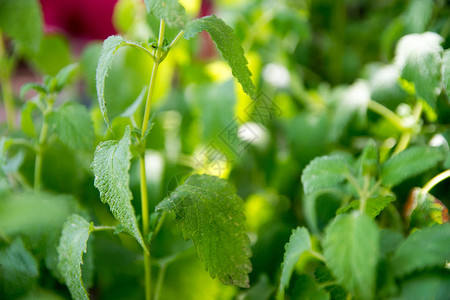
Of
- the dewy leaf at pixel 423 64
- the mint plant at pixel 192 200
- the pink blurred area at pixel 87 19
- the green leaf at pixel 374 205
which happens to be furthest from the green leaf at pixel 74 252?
the pink blurred area at pixel 87 19

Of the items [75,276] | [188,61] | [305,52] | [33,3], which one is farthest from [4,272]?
[305,52]

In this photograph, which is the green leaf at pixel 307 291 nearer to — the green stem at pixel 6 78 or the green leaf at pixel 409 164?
the green leaf at pixel 409 164

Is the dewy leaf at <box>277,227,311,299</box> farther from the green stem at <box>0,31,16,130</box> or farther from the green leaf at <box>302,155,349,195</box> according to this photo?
the green stem at <box>0,31,16,130</box>

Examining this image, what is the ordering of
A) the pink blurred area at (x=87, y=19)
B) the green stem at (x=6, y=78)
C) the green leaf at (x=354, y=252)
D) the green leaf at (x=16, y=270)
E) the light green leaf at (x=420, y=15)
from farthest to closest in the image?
the pink blurred area at (x=87, y=19)
the green stem at (x=6, y=78)
the light green leaf at (x=420, y=15)
the green leaf at (x=16, y=270)
the green leaf at (x=354, y=252)

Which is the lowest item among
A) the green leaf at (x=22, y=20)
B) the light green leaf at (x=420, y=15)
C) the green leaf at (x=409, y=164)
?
the green leaf at (x=409, y=164)

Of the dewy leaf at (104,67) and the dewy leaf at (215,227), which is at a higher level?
the dewy leaf at (104,67)

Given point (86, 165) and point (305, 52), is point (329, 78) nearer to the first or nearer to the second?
point (305, 52)

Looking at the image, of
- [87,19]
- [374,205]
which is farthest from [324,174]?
[87,19]

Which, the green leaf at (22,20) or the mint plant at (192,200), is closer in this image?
the mint plant at (192,200)
